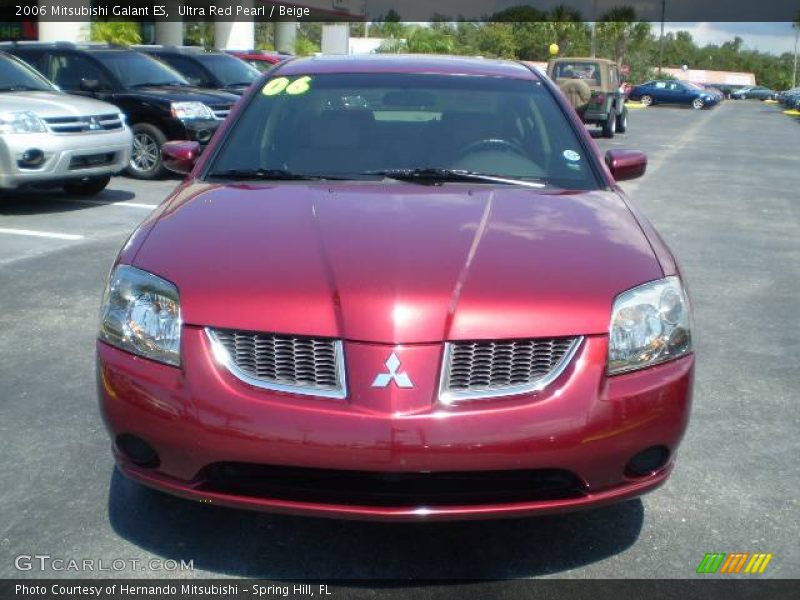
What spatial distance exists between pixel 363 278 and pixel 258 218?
26.7 inches

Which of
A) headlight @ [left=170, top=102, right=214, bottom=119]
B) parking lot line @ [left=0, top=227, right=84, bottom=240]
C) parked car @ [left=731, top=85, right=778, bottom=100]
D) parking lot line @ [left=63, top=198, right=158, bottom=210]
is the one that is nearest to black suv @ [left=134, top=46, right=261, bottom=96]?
headlight @ [left=170, top=102, right=214, bottom=119]

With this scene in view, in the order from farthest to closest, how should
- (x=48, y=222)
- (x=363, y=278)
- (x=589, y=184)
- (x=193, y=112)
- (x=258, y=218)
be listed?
(x=193, y=112) < (x=48, y=222) < (x=589, y=184) < (x=258, y=218) < (x=363, y=278)

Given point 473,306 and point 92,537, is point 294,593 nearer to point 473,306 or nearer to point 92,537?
point 92,537

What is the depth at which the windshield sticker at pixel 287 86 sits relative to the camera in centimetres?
465

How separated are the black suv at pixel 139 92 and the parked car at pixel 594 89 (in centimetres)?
1132

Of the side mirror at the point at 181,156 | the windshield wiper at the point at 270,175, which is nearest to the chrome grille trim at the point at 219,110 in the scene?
the side mirror at the point at 181,156

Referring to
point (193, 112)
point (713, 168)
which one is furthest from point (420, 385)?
point (713, 168)

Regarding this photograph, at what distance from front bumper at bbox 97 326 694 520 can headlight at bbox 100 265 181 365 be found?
5 cm

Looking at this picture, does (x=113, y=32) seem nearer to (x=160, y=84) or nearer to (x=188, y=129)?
(x=160, y=84)

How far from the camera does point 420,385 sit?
277 cm

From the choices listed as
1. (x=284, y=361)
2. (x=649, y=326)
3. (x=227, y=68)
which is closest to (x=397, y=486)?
(x=284, y=361)

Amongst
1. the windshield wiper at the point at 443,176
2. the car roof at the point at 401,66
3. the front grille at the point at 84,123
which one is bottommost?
the front grille at the point at 84,123

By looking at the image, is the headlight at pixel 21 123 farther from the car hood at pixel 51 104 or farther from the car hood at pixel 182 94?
the car hood at pixel 182 94

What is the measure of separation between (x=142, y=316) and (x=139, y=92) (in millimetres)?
10073
